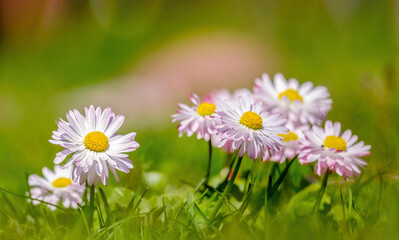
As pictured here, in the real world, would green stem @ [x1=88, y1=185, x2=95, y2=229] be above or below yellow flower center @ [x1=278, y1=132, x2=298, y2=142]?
below

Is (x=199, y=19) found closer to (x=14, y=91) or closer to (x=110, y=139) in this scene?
(x=14, y=91)

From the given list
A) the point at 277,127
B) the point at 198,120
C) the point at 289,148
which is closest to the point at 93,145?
the point at 198,120

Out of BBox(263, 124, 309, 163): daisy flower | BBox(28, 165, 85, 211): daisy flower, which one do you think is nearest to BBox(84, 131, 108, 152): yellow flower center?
BBox(28, 165, 85, 211): daisy flower

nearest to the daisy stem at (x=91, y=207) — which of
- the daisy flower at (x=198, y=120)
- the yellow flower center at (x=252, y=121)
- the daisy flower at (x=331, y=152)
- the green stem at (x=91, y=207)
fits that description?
the green stem at (x=91, y=207)

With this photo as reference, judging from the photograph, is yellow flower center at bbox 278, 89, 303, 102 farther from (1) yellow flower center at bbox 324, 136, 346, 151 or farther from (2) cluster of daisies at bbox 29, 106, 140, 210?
(2) cluster of daisies at bbox 29, 106, 140, 210

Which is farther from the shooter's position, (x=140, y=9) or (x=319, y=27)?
(x=140, y=9)

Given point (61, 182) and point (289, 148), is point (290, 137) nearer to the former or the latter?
point (289, 148)

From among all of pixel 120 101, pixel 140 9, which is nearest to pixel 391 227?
pixel 120 101
